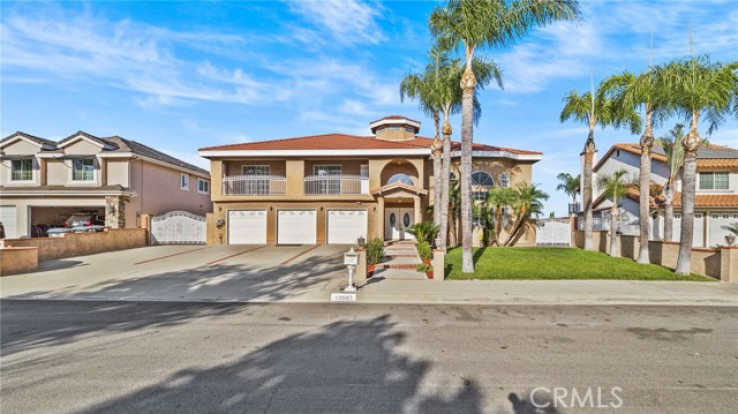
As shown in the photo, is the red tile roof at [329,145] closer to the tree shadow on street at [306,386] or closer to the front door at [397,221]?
the front door at [397,221]

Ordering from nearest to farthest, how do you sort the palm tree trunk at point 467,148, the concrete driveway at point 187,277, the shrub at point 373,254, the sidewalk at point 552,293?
the sidewalk at point 552,293, the concrete driveway at point 187,277, the palm tree trunk at point 467,148, the shrub at point 373,254

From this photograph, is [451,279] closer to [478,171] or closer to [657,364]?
[657,364]

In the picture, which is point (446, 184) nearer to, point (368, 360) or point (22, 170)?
point (368, 360)

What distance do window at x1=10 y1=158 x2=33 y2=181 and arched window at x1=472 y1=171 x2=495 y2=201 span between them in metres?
28.6

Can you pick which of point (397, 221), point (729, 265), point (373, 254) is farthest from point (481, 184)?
point (729, 265)

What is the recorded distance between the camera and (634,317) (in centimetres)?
730

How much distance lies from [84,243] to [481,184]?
22.5 m

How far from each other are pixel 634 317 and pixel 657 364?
2.91m

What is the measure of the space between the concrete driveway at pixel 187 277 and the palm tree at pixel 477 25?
17.3 feet

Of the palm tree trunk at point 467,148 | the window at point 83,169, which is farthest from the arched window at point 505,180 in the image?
the window at point 83,169

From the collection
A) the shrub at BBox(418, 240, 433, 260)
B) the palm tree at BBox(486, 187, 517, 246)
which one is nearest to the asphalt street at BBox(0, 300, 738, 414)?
the shrub at BBox(418, 240, 433, 260)

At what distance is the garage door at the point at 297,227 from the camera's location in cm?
2109

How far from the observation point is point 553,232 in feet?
65.5

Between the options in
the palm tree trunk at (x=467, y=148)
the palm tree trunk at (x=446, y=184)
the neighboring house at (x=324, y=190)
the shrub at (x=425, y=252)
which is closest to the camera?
the palm tree trunk at (x=467, y=148)
